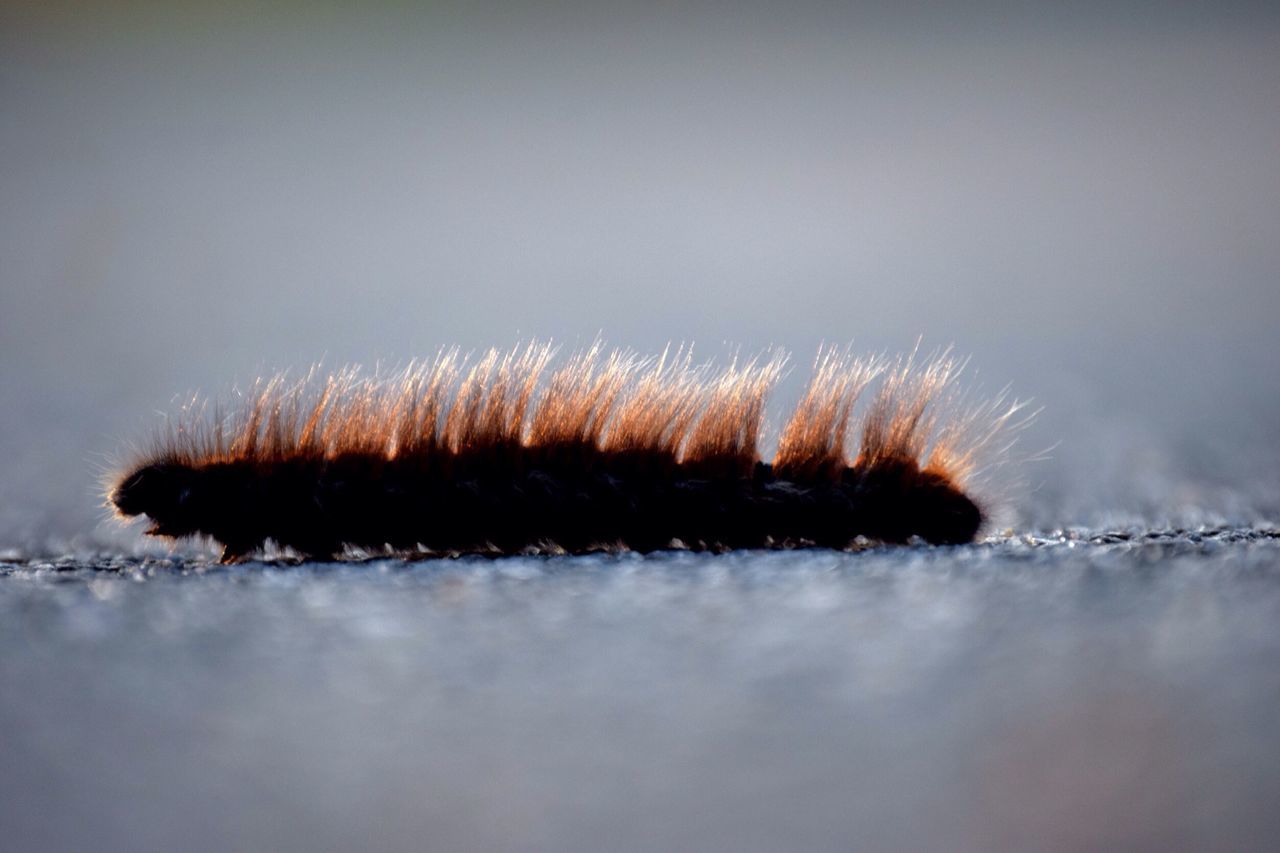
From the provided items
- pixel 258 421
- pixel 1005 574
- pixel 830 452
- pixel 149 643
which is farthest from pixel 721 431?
pixel 149 643

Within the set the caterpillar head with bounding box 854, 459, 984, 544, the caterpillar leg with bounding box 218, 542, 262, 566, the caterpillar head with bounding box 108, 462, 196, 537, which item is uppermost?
the caterpillar head with bounding box 108, 462, 196, 537

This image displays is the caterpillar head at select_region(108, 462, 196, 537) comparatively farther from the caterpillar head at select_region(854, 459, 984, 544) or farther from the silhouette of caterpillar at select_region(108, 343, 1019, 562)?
the caterpillar head at select_region(854, 459, 984, 544)

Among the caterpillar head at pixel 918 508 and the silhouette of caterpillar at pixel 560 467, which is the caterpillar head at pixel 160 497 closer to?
the silhouette of caterpillar at pixel 560 467

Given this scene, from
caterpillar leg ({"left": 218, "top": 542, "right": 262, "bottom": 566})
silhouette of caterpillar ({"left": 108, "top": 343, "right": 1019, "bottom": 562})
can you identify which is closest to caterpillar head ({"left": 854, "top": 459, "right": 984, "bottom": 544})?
silhouette of caterpillar ({"left": 108, "top": 343, "right": 1019, "bottom": 562})

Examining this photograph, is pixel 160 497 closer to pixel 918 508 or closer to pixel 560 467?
pixel 560 467

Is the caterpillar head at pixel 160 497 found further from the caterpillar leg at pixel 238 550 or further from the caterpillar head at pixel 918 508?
the caterpillar head at pixel 918 508

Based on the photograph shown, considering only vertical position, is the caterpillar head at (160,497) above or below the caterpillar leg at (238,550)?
above

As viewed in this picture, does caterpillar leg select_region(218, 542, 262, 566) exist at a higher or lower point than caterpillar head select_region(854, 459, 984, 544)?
higher

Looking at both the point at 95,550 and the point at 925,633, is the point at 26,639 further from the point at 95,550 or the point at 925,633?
the point at 925,633

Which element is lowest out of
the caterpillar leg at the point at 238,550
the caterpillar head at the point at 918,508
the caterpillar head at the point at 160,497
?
the caterpillar head at the point at 918,508

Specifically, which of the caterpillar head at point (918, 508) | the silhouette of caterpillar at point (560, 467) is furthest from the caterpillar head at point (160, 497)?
the caterpillar head at point (918, 508)
